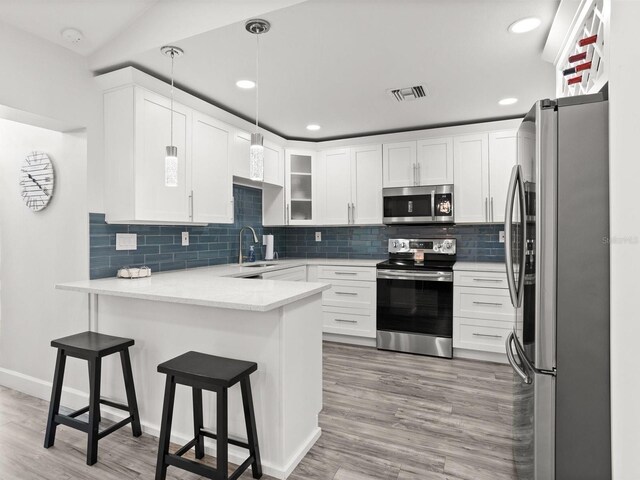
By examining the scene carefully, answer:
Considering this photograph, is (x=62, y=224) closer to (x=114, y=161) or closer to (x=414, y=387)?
(x=114, y=161)

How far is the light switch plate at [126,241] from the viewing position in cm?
273

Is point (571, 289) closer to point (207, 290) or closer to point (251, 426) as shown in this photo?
point (251, 426)

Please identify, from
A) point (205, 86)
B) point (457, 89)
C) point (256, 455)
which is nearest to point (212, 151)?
point (205, 86)

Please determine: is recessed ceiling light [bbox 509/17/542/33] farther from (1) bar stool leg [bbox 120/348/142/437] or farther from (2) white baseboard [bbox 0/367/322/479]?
(1) bar stool leg [bbox 120/348/142/437]

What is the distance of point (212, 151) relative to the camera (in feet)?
10.5

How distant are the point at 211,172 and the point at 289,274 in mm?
1330

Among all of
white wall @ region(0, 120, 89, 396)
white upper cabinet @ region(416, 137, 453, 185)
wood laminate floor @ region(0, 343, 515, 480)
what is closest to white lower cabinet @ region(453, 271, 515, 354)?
wood laminate floor @ region(0, 343, 515, 480)

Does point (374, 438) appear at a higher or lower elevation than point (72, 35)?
lower

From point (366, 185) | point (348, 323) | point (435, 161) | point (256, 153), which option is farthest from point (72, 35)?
point (348, 323)

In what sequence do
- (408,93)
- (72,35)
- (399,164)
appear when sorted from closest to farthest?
(72,35) → (408,93) → (399,164)

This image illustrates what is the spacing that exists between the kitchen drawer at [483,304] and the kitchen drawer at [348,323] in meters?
0.89

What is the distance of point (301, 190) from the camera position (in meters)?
4.52

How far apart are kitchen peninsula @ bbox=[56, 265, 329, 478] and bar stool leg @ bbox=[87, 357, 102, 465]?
11.1 inches

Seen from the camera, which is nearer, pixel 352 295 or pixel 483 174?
pixel 483 174
